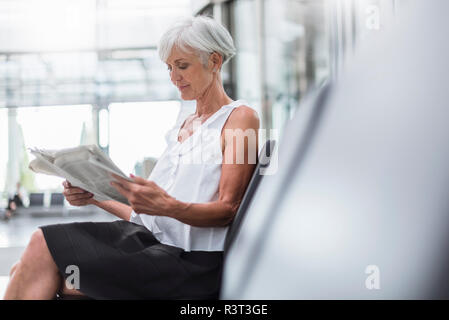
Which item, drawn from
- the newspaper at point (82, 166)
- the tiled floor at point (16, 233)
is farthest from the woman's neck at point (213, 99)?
the tiled floor at point (16, 233)

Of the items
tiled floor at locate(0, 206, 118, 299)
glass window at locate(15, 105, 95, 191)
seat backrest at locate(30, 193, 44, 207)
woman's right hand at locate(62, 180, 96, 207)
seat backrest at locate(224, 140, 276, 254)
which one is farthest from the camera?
seat backrest at locate(30, 193, 44, 207)

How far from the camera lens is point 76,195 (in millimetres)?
1354

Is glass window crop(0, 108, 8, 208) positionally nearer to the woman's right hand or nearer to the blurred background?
the blurred background

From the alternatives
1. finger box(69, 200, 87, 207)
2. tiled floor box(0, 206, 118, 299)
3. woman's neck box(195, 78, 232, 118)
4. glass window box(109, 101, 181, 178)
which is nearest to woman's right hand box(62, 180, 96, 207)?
finger box(69, 200, 87, 207)

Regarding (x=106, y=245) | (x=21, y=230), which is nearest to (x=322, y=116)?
(x=106, y=245)

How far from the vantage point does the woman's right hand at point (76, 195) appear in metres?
1.35

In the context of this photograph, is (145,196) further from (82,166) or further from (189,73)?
(189,73)

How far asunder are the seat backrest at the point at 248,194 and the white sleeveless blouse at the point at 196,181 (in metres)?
0.04

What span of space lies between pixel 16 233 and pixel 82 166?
495cm

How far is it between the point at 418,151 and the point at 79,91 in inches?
314

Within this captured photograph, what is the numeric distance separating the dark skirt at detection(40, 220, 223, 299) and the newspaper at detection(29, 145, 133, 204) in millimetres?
99

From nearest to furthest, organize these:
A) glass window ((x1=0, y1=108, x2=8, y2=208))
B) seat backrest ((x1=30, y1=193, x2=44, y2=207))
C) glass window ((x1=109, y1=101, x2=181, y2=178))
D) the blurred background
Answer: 1. glass window ((x1=109, y1=101, x2=181, y2=178))
2. the blurred background
3. glass window ((x1=0, y1=108, x2=8, y2=208))
4. seat backrest ((x1=30, y1=193, x2=44, y2=207))

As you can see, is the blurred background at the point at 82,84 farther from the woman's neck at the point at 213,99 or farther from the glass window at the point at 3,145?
the woman's neck at the point at 213,99

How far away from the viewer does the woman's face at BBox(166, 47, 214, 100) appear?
1.31m
